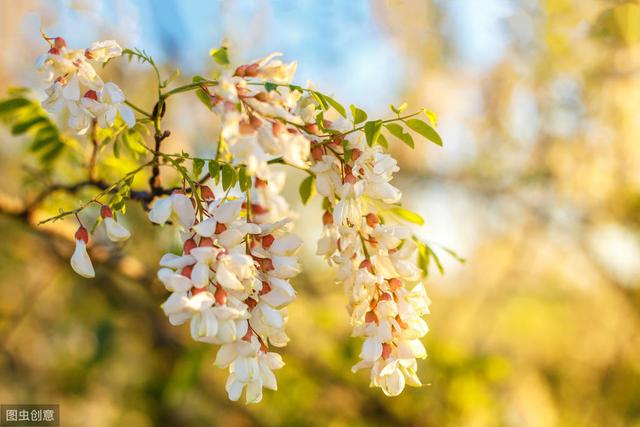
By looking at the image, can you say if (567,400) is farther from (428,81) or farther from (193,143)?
(193,143)

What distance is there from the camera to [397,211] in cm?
79

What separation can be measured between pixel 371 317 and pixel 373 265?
0.18 feet

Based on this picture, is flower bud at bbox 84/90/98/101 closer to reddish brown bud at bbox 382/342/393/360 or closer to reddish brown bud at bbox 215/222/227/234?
reddish brown bud at bbox 215/222/227/234

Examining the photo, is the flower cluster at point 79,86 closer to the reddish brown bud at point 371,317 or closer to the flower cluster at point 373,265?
the flower cluster at point 373,265

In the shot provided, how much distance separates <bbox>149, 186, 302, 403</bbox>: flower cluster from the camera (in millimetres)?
543

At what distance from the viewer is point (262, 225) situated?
63 centimetres

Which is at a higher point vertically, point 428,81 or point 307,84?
point 307,84

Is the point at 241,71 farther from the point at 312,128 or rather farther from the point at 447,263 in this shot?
the point at 447,263

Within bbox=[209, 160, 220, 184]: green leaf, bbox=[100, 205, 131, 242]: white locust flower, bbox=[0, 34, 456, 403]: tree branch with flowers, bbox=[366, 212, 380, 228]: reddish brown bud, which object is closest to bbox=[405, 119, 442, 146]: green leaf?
bbox=[0, 34, 456, 403]: tree branch with flowers

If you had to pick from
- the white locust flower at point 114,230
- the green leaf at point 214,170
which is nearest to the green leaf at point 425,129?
the green leaf at point 214,170

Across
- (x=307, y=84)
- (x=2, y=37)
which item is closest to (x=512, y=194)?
(x=307, y=84)

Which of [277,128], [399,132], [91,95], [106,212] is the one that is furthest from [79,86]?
[399,132]

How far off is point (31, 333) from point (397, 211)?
9.22ft

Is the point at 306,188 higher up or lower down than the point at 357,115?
lower down
